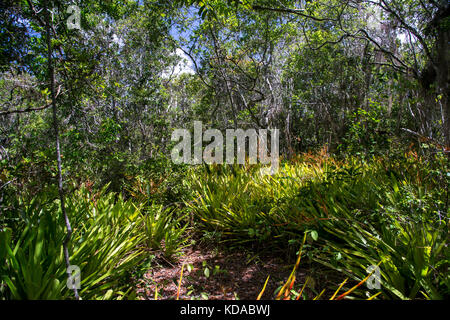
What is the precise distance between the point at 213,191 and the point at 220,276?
1840mm

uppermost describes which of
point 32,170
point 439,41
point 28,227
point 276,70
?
point 276,70

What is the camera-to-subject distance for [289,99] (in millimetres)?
9305

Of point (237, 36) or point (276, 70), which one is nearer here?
point (237, 36)

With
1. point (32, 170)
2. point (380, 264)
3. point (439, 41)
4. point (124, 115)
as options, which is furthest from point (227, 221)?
point (124, 115)

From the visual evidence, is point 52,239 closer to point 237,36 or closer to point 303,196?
point 303,196

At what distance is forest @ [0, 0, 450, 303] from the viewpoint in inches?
77.8

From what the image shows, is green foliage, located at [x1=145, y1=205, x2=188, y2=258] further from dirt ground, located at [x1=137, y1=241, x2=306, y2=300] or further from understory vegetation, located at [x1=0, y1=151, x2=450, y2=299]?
dirt ground, located at [x1=137, y1=241, x2=306, y2=300]

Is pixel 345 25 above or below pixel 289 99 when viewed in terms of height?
above

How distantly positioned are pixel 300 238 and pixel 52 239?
271cm

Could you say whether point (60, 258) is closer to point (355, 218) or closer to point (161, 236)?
point (161, 236)

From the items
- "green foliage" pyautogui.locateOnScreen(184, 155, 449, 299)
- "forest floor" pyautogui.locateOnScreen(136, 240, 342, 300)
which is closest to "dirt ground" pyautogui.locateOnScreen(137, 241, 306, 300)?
"forest floor" pyautogui.locateOnScreen(136, 240, 342, 300)

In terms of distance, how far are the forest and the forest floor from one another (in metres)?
0.02

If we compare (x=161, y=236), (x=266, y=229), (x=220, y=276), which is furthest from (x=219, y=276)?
(x=161, y=236)

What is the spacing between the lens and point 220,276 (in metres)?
2.82
